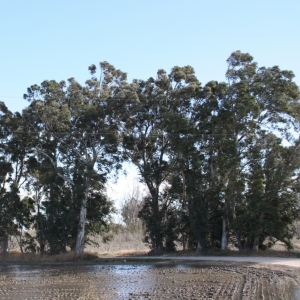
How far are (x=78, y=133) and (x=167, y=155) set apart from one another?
8.04 metres

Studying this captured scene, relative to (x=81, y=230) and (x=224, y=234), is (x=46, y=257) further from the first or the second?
(x=224, y=234)

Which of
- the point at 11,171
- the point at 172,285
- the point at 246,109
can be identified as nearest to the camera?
the point at 172,285

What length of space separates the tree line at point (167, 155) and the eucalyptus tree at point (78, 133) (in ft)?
0.30

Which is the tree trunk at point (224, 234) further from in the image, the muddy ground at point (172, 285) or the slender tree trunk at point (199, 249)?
the muddy ground at point (172, 285)

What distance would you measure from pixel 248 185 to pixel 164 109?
9217 millimetres

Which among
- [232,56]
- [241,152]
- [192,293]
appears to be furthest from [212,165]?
[192,293]

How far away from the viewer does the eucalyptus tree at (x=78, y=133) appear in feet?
114

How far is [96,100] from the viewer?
118 feet

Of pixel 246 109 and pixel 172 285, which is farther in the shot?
pixel 246 109

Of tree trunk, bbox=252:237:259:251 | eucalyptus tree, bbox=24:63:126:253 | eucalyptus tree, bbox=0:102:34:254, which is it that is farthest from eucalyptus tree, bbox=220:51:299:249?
eucalyptus tree, bbox=0:102:34:254

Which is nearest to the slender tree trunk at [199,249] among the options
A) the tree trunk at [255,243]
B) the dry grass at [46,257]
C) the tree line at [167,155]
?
the tree line at [167,155]

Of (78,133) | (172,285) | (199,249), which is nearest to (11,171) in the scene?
(78,133)

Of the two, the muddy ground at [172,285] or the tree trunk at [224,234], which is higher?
the tree trunk at [224,234]

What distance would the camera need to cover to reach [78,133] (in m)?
35.8
